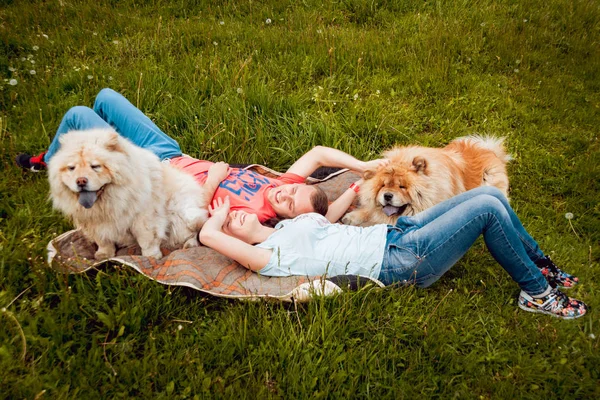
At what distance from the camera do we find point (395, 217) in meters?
3.99

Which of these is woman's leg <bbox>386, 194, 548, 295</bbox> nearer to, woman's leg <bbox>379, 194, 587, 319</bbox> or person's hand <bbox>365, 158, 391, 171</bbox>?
woman's leg <bbox>379, 194, 587, 319</bbox>

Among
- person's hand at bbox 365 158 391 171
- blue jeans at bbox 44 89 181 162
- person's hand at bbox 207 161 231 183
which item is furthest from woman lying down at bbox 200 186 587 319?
blue jeans at bbox 44 89 181 162

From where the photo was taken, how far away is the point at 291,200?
3570 millimetres

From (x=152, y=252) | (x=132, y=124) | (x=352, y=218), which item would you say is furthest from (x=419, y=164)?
(x=132, y=124)

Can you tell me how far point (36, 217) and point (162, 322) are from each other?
1492mm

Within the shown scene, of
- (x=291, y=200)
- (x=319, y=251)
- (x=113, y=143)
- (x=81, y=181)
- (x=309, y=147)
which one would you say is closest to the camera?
(x=81, y=181)

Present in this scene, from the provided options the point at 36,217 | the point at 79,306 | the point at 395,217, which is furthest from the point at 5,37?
the point at 395,217

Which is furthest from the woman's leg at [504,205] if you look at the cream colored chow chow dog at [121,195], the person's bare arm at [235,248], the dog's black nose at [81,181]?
the dog's black nose at [81,181]

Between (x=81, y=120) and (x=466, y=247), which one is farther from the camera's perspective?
(x=81, y=120)

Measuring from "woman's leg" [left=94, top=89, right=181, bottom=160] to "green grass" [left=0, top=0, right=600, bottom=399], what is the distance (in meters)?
0.52

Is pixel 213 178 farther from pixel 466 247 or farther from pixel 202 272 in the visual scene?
pixel 466 247

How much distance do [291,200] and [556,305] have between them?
6.64 feet

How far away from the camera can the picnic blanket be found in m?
2.83

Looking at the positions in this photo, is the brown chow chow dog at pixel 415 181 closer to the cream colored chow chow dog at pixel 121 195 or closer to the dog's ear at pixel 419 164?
the dog's ear at pixel 419 164
